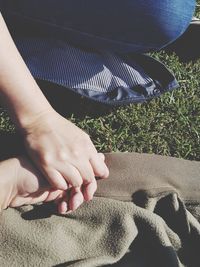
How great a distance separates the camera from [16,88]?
4.27 ft

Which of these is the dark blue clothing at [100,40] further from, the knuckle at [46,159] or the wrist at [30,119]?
the knuckle at [46,159]

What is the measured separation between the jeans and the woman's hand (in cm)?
33

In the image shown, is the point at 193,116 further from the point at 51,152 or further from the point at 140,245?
the point at 51,152

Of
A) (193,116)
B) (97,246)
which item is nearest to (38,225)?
(97,246)

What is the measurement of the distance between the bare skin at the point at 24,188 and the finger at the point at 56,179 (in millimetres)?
29

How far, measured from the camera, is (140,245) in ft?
4.86


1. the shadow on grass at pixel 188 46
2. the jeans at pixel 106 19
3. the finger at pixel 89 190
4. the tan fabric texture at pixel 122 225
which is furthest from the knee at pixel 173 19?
the finger at pixel 89 190

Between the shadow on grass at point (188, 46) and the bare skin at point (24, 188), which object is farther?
the shadow on grass at point (188, 46)

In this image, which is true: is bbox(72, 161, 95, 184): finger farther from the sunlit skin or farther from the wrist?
the wrist

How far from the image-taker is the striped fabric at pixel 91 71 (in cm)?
165

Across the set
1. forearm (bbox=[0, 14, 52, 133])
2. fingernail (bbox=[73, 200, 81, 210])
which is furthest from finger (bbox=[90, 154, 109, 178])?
forearm (bbox=[0, 14, 52, 133])

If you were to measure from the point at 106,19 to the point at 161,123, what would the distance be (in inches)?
22.2

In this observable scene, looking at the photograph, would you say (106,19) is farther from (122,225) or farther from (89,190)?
(122,225)

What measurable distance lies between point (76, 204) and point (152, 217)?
0.26 metres
